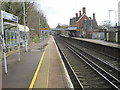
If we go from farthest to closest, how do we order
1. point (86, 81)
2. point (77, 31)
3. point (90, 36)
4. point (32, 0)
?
point (77, 31) → point (90, 36) → point (32, 0) → point (86, 81)

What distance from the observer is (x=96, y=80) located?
29.0 feet

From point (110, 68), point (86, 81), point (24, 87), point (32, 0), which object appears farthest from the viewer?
point (32, 0)

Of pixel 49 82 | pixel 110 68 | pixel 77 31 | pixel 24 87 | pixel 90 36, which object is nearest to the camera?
pixel 24 87

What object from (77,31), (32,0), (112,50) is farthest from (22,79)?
(77,31)

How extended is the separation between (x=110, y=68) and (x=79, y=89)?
5211 mm

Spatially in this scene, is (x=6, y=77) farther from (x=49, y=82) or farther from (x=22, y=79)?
(x=49, y=82)

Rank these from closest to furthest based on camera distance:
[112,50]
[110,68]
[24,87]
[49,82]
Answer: [24,87] → [49,82] → [110,68] → [112,50]

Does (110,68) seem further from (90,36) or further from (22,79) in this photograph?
(90,36)

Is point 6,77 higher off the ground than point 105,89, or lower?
higher

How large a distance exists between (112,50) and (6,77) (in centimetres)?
1312

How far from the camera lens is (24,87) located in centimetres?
609

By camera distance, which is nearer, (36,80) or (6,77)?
(36,80)

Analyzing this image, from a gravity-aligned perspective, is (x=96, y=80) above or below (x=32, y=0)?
below

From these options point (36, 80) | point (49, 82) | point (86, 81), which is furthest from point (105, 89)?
point (36, 80)
